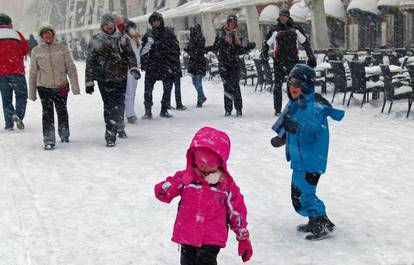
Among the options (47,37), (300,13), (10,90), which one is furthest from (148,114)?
(300,13)

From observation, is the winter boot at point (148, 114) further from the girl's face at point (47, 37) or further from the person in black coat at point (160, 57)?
the girl's face at point (47, 37)

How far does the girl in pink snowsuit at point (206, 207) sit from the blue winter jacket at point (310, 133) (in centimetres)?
125

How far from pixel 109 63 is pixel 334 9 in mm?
17861

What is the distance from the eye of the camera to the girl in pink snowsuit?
9.19 ft

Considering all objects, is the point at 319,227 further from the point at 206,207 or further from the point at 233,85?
the point at 233,85

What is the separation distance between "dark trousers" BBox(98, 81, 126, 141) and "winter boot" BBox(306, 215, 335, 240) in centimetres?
408

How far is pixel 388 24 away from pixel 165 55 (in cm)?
1793

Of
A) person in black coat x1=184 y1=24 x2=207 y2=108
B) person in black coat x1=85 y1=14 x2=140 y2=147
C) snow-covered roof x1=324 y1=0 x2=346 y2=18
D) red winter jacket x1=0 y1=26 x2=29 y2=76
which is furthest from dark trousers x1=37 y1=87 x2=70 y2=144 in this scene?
snow-covered roof x1=324 y1=0 x2=346 y2=18

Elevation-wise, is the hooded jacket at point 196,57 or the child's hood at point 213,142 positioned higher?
the hooded jacket at point 196,57

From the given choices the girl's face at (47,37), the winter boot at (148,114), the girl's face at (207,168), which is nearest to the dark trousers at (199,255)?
the girl's face at (207,168)

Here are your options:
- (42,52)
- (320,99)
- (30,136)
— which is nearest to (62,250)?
(320,99)

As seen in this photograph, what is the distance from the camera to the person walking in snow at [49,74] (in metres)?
7.50

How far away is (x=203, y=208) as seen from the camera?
2807 mm

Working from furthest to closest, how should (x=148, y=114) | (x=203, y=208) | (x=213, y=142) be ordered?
(x=148, y=114) < (x=203, y=208) < (x=213, y=142)
